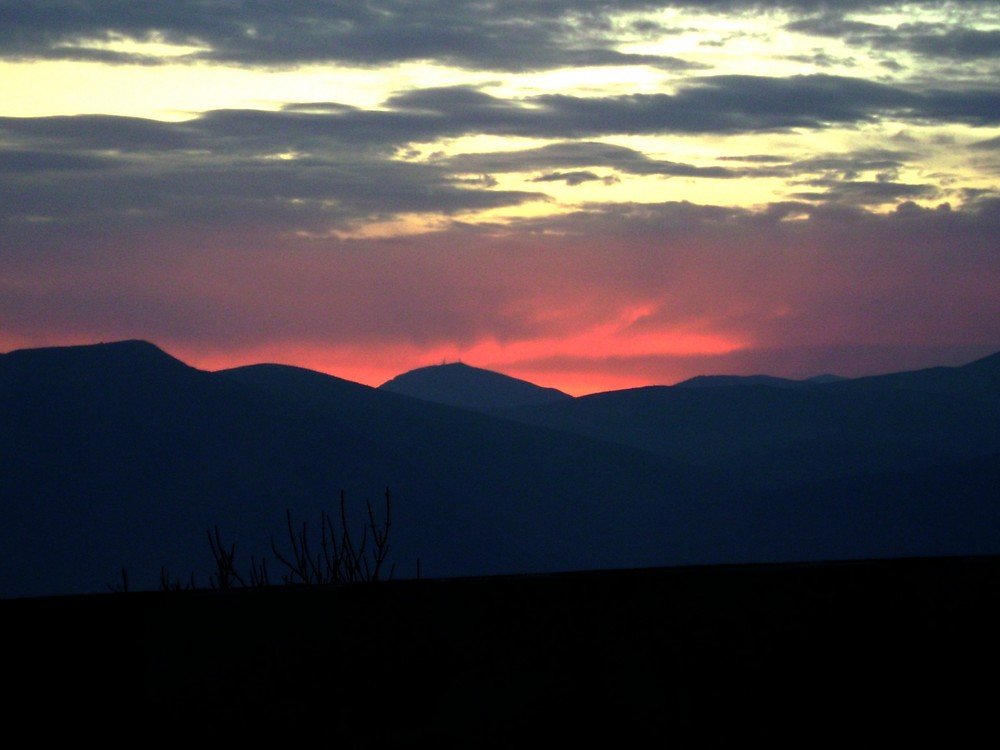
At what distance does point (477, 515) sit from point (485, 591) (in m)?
186

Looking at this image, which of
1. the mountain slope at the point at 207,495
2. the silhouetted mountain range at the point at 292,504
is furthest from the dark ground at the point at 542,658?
the mountain slope at the point at 207,495

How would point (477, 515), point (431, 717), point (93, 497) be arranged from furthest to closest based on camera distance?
point (477, 515)
point (93, 497)
point (431, 717)

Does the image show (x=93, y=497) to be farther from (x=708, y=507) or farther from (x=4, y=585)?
(x=708, y=507)

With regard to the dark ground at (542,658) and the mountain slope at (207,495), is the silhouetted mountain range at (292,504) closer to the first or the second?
the mountain slope at (207,495)

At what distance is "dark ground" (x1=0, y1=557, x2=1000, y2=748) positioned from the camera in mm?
2670

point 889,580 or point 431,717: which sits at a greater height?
point 889,580

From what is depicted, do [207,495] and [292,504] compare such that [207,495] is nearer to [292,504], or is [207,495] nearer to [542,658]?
[292,504]

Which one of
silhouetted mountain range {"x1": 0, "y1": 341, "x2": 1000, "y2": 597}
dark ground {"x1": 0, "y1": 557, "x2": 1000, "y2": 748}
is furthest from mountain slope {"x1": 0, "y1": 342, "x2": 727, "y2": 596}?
dark ground {"x1": 0, "y1": 557, "x2": 1000, "y2": 748}

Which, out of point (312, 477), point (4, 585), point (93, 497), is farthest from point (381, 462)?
point (4, 585)

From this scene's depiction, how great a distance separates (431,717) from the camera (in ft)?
8.72

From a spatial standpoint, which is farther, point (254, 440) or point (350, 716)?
point (254, 440)

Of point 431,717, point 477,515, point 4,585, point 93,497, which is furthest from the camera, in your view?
point 477,515

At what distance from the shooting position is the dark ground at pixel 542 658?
267 centimetres

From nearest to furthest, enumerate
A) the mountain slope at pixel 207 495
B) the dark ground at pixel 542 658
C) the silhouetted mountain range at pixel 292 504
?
1. the dark ground at pixel 542 658
2. the silhouetted mountain range at pixel 292 504
3. the mountain slope at pixel 207 495
